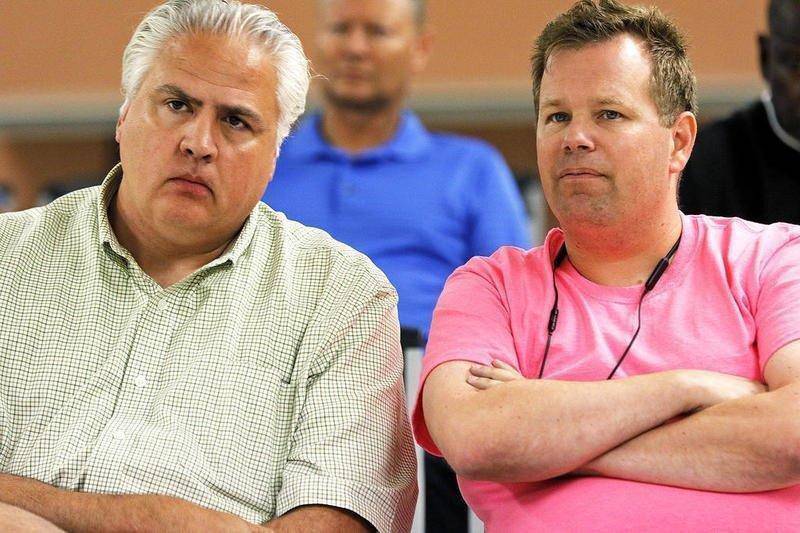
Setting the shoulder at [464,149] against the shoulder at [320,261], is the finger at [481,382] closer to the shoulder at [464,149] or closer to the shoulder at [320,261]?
the shoulder at [320,261]

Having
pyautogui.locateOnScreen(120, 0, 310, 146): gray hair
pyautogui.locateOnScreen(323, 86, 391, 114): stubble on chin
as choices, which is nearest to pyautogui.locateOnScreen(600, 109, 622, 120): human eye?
pyautogui.locateOnScreen(120, 0, 310, 146): gray hair

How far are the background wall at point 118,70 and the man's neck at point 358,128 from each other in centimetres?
148

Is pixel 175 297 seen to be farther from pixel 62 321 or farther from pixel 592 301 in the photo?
pixel 592 301

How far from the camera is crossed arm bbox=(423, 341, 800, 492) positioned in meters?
1.43

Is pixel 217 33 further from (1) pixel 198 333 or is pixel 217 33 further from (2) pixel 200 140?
(1) pixel 198 333

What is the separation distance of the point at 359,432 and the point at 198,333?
0.28m

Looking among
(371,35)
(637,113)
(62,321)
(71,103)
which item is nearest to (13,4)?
(71,103)

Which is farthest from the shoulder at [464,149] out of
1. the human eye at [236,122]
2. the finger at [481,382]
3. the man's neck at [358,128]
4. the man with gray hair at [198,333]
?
the finger at [481,382]

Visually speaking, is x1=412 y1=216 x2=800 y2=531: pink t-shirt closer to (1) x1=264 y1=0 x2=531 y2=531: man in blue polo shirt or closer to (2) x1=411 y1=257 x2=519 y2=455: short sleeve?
(2) x1=411 y1=257 x2=519 y2=455: short sleeve

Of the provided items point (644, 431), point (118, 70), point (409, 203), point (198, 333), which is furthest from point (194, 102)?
point (118, 70)

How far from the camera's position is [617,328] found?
162 centimetres

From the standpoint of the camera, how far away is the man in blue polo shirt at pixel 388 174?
2.76 m

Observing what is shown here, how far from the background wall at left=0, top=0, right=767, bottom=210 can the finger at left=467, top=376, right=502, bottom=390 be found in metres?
2.96

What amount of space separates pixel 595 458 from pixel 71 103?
3487mm
